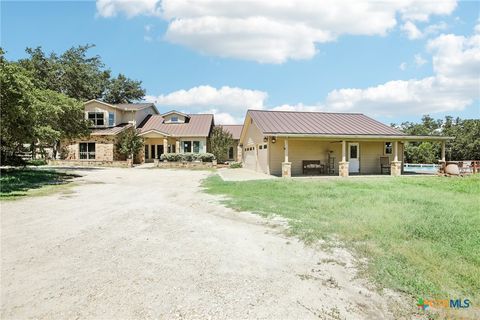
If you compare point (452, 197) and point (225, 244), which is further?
point (452, 197)

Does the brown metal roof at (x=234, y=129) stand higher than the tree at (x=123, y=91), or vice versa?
the tree at (x=123, y=91)

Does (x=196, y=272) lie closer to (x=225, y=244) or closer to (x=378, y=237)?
(x=225, y=244)

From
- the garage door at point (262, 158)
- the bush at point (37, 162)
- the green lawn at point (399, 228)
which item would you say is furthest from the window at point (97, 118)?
the green lawn at point (399, 228)

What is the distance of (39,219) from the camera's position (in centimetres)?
855

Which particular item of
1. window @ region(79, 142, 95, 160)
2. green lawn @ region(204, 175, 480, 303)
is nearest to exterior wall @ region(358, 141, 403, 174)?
green lawn @ region(204, 175, 480, 303)

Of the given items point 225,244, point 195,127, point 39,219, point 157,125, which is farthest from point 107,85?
point 225,244

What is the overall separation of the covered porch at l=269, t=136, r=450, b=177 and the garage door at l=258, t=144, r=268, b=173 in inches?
31.7

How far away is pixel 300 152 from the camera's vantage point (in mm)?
23062

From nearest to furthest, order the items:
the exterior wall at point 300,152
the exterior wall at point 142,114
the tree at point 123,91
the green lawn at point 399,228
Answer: the green lawn at point 399,228 < the exterior wall at point 300,152 < the exterior wall at point 142,114 < the tree at point 123,91

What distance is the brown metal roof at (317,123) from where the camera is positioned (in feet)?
71.9

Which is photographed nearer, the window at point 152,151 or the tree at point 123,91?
the window at point 152,151

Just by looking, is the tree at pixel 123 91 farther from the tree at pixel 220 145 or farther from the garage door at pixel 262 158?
the garage door at pixel 262 158

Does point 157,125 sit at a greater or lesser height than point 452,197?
greater

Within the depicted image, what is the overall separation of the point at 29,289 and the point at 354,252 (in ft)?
16.5
